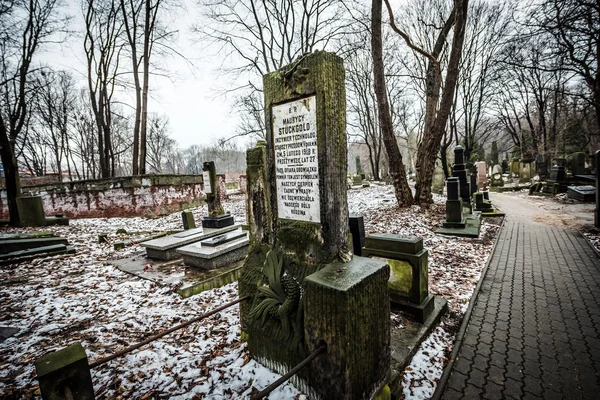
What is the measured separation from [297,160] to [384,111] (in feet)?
27.3

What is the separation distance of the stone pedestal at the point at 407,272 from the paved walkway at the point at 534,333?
594mm

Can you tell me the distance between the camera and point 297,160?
2344 mm

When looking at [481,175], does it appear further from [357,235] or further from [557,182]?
[357,235]

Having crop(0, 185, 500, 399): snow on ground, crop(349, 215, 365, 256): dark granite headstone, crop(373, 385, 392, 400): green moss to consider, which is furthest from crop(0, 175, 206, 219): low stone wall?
crop(373, 385, 392, 400): green moss

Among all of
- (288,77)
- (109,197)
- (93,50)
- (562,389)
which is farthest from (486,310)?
(93,50)

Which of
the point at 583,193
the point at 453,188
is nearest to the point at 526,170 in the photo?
the point at 583,193

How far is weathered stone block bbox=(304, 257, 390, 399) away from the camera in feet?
5.73

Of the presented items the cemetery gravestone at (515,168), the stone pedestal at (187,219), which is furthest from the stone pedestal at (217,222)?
the cemetery gravestone at (515,168)

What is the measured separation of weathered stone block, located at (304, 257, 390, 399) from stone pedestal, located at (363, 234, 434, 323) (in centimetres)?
143

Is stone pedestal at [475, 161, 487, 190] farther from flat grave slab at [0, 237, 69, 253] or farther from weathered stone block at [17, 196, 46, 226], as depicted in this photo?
weathered stone block at [17, 196, 46, 226]

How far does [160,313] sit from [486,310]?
4.72 meters

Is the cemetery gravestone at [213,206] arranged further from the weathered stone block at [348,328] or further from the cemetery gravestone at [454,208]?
the cemetery gravestone at [454,208]

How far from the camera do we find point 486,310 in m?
3.64

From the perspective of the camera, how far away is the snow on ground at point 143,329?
2434 millimetres
